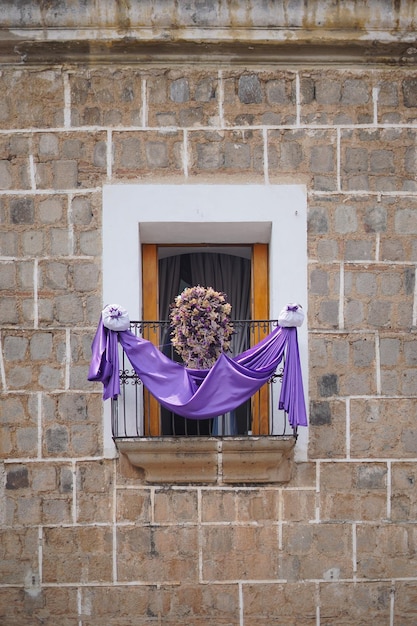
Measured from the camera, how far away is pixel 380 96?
1170 cm

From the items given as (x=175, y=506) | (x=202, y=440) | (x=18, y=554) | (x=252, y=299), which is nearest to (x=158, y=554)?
(x=175, y=506)

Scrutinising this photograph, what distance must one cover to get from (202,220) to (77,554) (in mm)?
2290

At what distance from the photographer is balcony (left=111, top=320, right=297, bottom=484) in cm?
1121

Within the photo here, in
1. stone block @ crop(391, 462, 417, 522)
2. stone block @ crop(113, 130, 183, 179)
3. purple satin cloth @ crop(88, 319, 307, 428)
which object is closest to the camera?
purple satin cloth @ crop(88, 319, 307, 428)

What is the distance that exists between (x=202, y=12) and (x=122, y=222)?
146 centimetres

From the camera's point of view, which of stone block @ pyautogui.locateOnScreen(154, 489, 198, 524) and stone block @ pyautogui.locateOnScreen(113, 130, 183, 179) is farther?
stone block @ pyautogui.locateOnScreen(113, 130, 183, 179)

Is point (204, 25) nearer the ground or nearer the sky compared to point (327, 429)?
nearer the sky

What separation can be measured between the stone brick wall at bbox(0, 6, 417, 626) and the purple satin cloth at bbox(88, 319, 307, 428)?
0.30 meters

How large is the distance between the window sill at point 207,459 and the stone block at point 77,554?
1.48ft

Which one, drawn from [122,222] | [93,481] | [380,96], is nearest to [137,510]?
[93,481]

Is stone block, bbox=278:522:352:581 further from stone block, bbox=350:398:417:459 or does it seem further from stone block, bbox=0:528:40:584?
stone block, bbox=0:528:40:584

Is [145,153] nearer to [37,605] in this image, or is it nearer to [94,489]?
[94,489]

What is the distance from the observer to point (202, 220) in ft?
38.0

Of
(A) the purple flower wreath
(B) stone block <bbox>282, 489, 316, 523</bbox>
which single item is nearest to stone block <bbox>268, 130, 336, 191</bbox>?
(A) the purple flower wreath
